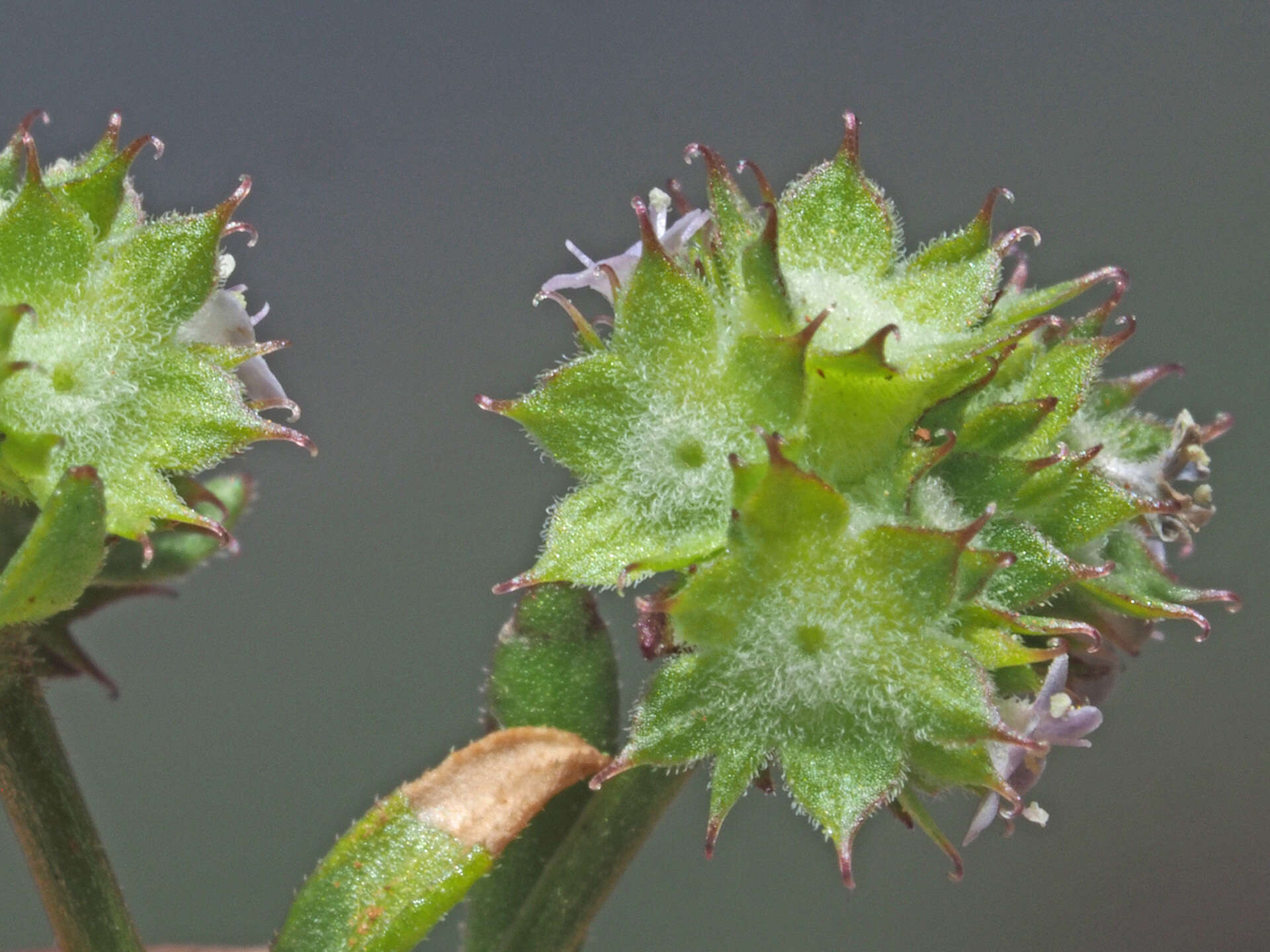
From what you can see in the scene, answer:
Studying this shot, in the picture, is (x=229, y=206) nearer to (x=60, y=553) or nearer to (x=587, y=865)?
(x=60, y=553)

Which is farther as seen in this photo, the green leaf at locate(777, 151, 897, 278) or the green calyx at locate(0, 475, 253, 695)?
the green leaf at locate(777, 151, 897, 278)

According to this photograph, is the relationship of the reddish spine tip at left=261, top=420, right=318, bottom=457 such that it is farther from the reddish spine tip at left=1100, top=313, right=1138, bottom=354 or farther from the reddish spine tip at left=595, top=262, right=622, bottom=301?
the reddish spine tip at left=1100, top=313, right=1138, bottom=354

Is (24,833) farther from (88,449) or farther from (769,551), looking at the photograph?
(769,551)

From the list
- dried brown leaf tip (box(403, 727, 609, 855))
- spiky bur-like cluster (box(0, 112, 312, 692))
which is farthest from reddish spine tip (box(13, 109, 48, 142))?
dried brown leaf tip (box(403, 727, 609, 855))

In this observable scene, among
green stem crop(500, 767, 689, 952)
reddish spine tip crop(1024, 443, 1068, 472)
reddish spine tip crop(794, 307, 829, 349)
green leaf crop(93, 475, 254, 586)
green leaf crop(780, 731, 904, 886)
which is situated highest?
green leaf crop(93, 475, 254, 586)

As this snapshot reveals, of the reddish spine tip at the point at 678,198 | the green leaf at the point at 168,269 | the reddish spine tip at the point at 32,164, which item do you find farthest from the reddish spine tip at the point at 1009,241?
the reddish spine tip at the point at 32,164

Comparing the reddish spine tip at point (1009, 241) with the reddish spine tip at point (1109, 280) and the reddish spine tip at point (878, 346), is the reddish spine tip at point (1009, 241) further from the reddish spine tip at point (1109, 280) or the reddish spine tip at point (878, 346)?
the reddish spine tip at point (878, 346)
